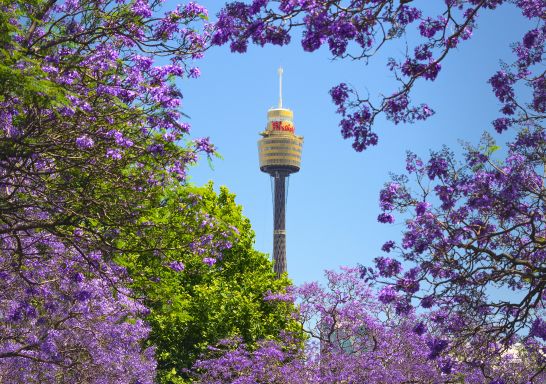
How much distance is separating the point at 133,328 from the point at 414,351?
9.41 metres

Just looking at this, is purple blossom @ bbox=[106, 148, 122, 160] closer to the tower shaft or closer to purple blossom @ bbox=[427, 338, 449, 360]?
purple blossom @ bbox=[427, 338, 449, 360]

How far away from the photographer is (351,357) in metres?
26.0

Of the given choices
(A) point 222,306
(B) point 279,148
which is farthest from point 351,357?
(B) point 279,148

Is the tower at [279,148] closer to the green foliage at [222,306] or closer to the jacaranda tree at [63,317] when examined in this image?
the green foliage at [222,306]

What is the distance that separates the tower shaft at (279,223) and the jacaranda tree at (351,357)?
9846cm

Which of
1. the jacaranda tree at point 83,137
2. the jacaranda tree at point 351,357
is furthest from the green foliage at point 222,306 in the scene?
the jacaranda tree at point 83,137

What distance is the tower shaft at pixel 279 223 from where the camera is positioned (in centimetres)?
13025

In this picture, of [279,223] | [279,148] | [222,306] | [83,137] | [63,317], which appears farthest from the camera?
[279,148]

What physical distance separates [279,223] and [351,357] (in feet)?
366

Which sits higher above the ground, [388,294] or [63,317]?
[63,317]

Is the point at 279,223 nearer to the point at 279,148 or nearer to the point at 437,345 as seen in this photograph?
the point at 279,148

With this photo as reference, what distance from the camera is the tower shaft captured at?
5128 inches

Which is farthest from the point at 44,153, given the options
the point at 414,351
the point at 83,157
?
the point at 414,351

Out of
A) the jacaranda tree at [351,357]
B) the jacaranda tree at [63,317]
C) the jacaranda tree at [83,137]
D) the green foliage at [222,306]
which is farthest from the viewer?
the green foliage at [222,306]
